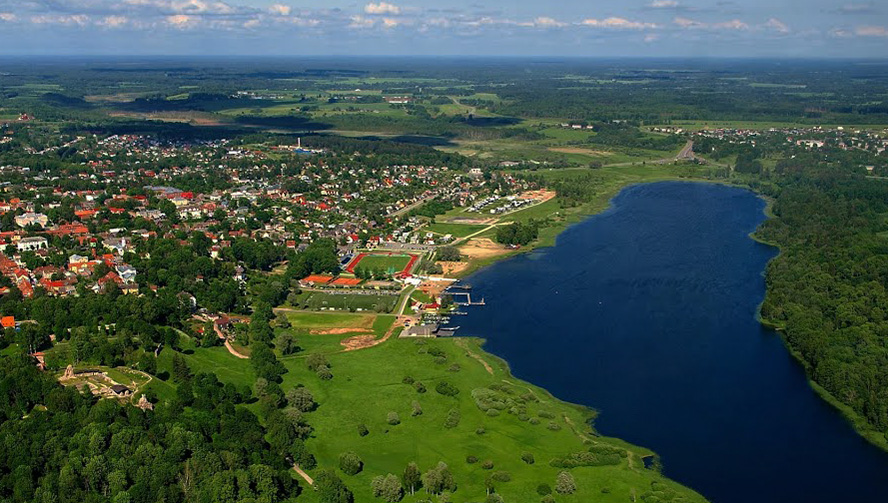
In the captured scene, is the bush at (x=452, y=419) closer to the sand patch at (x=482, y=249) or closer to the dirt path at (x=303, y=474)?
the dirt path at (x=303, y=474)

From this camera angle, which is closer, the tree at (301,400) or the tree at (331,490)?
the tree at (331,490)

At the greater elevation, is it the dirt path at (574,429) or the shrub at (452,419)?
the shrub at (452,419)

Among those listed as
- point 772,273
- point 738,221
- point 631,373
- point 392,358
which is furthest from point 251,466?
point 738,221

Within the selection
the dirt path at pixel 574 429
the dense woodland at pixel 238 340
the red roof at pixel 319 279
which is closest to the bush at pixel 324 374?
the dense woodland at pixel 238 340

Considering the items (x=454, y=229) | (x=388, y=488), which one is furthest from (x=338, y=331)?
(x=454, y=229)

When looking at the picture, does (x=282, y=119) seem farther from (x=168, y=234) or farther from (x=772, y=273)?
(x=772, y=273)

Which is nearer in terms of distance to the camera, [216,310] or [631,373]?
[631,373]
